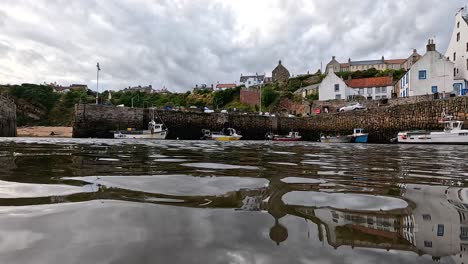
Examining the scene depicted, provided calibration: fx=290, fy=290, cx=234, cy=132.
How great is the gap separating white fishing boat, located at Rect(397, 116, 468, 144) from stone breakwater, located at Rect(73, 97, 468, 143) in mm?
1836

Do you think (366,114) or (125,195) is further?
(366,114)

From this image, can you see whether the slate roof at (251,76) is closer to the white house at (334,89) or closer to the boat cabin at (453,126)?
the white house at (334,89)

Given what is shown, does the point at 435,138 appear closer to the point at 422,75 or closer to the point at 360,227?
the point at 422,75

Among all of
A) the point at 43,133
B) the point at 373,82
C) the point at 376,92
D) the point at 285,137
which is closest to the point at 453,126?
the point at 285,137

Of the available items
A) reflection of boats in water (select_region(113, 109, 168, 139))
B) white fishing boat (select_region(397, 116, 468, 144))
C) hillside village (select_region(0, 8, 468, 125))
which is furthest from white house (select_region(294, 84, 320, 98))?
reflection of boats in water (select_region(113, 109, 168, 139))

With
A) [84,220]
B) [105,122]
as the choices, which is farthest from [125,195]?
[105,122]

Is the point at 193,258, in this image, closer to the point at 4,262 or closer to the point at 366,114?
the point at 4,262

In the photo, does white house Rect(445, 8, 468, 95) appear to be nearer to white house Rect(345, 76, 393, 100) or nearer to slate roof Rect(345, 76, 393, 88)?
white house Rect(345, 76, 393, 100)

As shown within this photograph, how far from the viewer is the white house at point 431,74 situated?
34062 mm

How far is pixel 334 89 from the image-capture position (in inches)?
1893

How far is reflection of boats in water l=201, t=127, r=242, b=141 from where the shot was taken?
2744 cm

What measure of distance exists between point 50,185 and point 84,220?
1.32 meters

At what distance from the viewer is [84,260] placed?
3.90 ft

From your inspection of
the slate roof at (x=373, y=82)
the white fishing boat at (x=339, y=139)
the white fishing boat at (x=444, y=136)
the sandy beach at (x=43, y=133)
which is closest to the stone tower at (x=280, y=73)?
the slate roof at (x=373, y=82)
